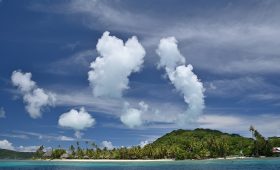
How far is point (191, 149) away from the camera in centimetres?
18375

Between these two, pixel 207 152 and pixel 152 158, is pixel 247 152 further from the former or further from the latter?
pixel 152 158

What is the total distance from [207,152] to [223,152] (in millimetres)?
8121

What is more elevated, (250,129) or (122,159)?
(250,129)

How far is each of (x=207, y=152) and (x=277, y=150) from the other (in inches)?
1856

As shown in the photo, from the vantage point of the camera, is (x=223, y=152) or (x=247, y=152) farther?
(x=247, y=152)

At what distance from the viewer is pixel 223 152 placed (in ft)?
585

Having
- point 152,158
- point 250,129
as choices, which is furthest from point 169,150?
point 250,129

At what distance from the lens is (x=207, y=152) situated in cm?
17725

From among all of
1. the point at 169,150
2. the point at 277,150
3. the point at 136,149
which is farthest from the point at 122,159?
the point at 277,150

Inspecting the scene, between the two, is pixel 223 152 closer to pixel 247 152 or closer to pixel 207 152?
pixel 207 152

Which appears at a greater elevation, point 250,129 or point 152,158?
point 250,129

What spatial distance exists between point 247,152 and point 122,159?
219 ft

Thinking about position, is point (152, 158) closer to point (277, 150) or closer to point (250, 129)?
point (250, 129)

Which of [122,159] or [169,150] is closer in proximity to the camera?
[169,150]
